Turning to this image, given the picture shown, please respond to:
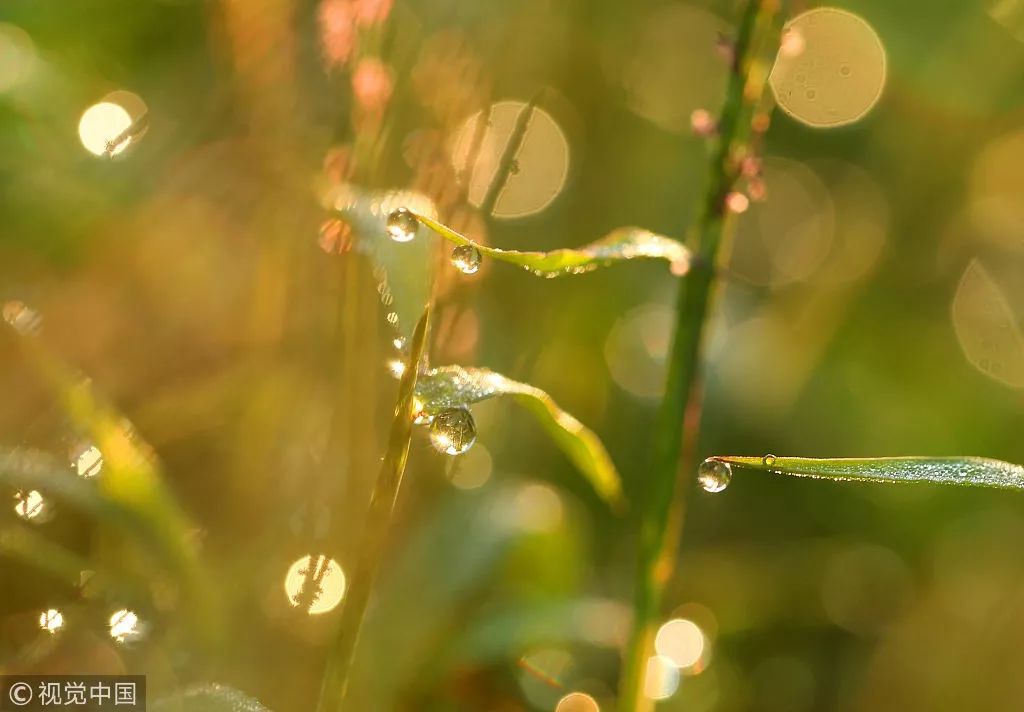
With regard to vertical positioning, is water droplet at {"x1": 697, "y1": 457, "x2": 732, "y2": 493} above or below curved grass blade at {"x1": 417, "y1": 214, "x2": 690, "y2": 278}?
below

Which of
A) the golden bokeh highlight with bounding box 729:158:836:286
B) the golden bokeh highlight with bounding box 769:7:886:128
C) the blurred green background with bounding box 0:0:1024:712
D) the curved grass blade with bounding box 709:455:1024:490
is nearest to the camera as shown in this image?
the curved grass blade with bounding box 709:455:1024:490

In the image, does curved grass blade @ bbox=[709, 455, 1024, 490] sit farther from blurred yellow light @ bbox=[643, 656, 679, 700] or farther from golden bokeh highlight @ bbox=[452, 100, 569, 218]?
golden bokeh highlight @ bbox=[452, 100, 569, 218]

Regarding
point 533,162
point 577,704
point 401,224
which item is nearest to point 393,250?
point 401,224

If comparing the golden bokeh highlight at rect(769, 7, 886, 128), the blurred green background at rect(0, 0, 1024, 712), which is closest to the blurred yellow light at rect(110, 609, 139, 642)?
the blurred green background at rect(0, 0, 1024, 712)

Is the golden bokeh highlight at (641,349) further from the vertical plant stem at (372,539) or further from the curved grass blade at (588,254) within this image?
the vertical plant stem at (372,539)

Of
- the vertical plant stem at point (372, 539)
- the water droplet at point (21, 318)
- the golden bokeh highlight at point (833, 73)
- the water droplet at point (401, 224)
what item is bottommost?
the vertical plant stem at point (372, 539)

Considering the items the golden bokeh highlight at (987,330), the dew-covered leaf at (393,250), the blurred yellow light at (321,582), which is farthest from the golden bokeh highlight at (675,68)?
the blurred yellow light at (321,582)

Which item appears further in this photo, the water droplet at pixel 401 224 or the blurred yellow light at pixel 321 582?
the blurred yellow light at pixel 321 582

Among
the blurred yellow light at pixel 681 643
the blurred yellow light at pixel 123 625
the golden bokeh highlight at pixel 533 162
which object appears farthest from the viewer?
the golden bokeh highlight at pixel 533 162
